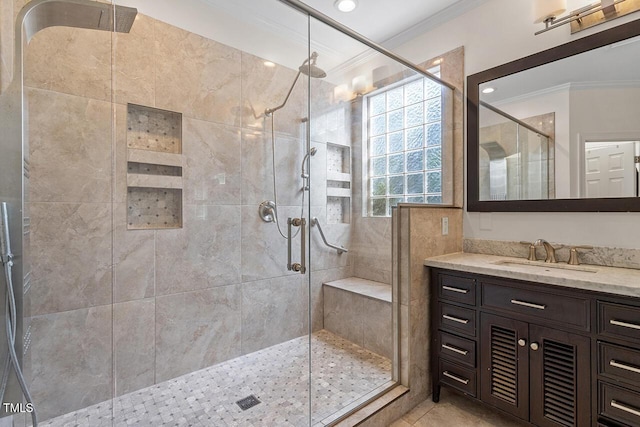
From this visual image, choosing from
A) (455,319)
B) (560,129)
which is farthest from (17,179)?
(560,129)

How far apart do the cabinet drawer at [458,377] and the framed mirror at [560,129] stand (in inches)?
41.9

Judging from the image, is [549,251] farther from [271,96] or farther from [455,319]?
[271,96]

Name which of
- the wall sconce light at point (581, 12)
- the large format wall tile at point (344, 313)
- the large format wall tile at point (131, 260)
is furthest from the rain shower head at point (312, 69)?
the large format wall tile at point (344, 313)

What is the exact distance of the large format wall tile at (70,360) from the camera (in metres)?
1.54

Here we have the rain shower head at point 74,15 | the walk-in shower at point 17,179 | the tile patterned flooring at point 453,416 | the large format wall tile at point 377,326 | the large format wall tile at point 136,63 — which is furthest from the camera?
the large format wall tile at point 377,326

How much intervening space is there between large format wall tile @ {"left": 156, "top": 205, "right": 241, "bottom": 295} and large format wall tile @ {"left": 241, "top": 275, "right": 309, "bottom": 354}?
0.24 meters

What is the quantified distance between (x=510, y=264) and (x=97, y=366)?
2.54m

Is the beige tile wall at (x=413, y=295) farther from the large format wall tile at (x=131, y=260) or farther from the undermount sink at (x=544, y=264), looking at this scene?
the large format wall tile at (x=131, y=260)

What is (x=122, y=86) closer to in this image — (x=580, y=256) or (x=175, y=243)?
(x=175, y=243)

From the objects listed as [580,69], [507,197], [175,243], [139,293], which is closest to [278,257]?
[175,243]

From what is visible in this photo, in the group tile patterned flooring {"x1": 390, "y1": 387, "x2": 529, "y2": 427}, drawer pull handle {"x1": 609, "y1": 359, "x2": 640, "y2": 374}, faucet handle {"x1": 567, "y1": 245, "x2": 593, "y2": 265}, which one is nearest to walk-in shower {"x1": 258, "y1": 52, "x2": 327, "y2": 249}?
tile patterned flooring {"x1": 390, "y1": 387, "x2": 529, "y2": 427}

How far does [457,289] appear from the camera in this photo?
5.67 ft

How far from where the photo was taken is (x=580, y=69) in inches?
66.7

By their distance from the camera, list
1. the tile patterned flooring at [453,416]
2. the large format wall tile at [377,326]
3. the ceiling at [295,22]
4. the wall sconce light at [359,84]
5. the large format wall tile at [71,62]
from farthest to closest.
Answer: the wall sconce light at [359,84] < the large format wall tile at [377,326] < the ceiling at [295,22] < the tile patterned flooring at [453,416] < the large format wall tile at [71,62]
